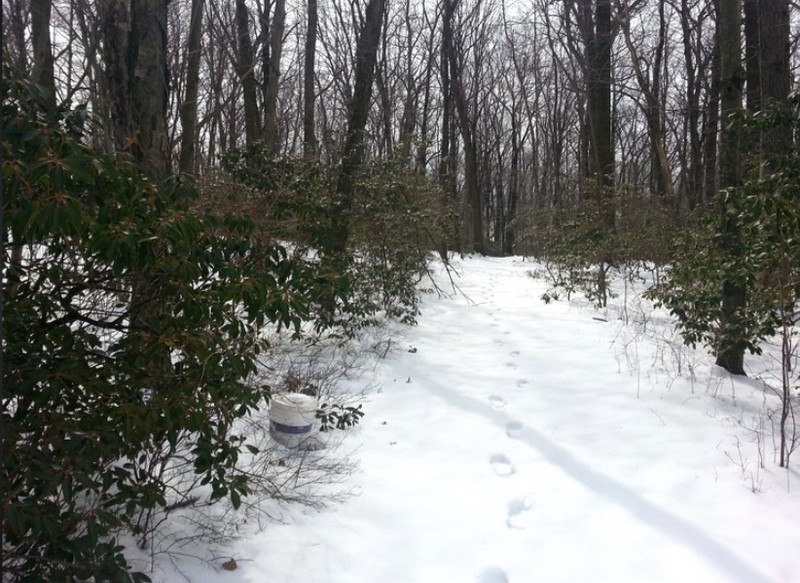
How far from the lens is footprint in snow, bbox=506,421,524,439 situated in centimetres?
402

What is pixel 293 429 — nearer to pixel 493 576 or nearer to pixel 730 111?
pixel 493 576

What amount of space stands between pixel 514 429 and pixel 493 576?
170 cm

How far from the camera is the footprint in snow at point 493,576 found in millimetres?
2471

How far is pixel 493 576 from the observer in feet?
8.21

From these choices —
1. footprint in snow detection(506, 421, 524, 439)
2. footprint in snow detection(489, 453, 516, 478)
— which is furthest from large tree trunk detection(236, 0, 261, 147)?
footprint in snow detection(489, 453, 516, 478)

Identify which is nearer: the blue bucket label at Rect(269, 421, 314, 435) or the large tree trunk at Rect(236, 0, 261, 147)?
the blue bucket label at Rect(269, 421, 314, 435)

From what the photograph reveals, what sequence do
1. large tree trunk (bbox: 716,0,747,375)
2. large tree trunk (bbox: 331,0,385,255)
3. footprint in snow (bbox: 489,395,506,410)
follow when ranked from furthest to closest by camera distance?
large tree trunk (bbox: 331,0,385,255) < large tree trunk (bbox: 716,0,747,375) < footprint in snow (bbox: 489,395,506,410)

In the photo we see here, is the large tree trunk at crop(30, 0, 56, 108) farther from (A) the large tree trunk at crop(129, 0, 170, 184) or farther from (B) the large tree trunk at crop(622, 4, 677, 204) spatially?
(B) the large tree trunk at crop(622, 4, 677, 204)

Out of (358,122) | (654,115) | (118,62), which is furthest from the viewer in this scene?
(654,115)

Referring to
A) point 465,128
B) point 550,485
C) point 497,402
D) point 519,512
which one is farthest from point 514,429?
point 465,128

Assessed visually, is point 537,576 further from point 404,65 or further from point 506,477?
point 404,65

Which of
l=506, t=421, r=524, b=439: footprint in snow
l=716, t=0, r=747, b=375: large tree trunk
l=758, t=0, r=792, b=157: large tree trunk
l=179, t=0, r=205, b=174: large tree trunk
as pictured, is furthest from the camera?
l=179, t=0, r=205, b=174: large tree trunk

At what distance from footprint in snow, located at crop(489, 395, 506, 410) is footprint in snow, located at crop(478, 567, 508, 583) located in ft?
6.82

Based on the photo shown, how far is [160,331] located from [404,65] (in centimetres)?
2015
